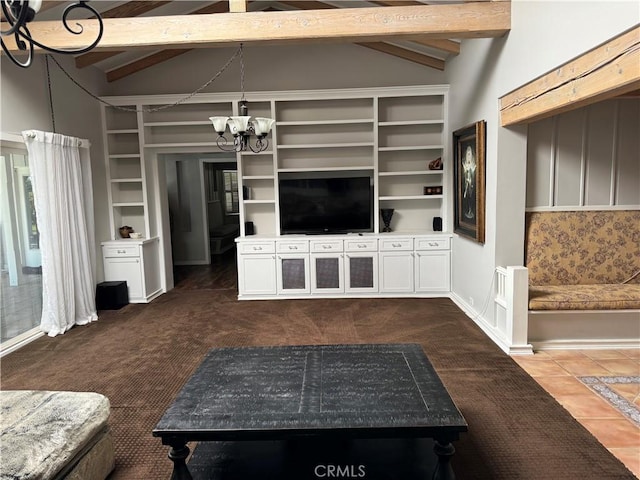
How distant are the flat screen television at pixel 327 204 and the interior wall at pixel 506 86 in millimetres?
1254

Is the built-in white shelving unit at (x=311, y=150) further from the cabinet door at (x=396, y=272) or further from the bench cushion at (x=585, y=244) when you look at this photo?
the bench cushion at (x=585, y=244)

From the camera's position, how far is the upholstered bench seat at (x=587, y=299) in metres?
3.65

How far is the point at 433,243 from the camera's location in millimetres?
5516

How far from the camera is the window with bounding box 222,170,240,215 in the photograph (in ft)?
33.9

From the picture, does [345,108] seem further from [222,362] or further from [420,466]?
[420,466]

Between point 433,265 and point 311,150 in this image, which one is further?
point 311,150

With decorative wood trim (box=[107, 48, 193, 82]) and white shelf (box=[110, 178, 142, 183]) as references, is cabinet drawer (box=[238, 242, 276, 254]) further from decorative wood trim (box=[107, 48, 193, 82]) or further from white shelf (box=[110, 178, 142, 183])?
decorative wood trim (box=[107, 48, 193, 82])

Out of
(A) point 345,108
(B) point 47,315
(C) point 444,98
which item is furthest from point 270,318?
(C) point 444,98

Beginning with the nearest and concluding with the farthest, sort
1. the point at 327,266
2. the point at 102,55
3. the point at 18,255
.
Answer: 1. the point at 18,255
2. the point at 102,55
3. the point at 327,266

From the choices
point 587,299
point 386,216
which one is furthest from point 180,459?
point 386,216

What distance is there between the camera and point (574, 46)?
2711 mm

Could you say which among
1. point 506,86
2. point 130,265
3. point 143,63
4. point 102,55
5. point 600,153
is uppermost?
point 143,63

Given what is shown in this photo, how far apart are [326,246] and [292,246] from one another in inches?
17.2

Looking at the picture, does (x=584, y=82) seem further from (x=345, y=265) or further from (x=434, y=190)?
(x=345, y=265)
